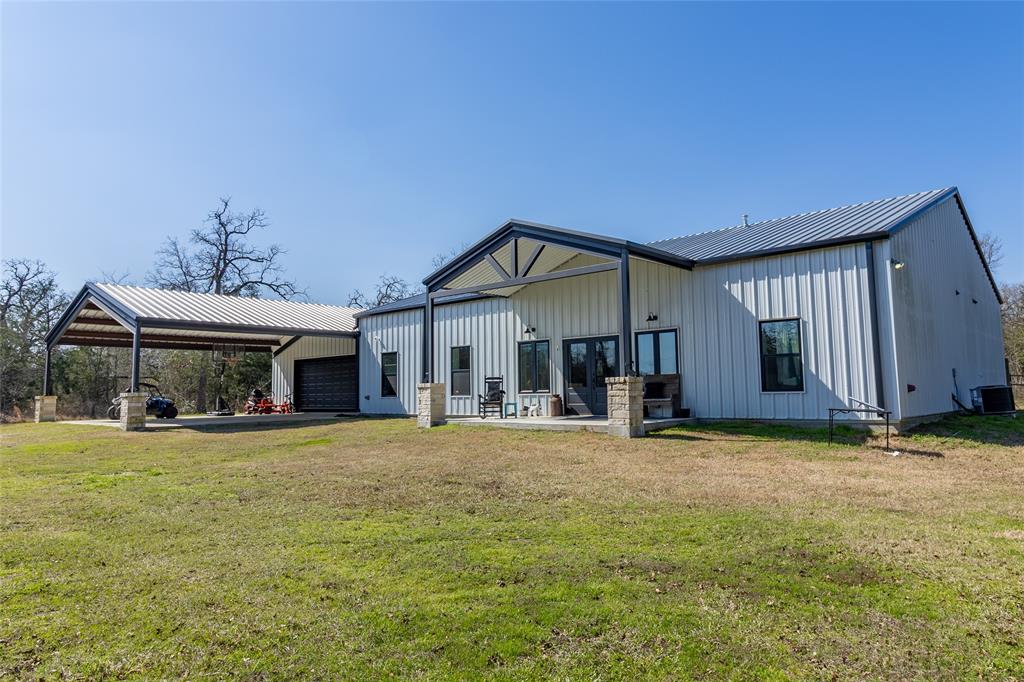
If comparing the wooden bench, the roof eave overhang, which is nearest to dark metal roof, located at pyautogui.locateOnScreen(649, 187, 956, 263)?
the roof eave overhang

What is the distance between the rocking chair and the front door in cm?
163

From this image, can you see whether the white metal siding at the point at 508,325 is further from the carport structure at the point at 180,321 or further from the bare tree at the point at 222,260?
the bare tree at the point at 222,260

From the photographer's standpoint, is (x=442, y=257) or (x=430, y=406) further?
(x=442, y=257)

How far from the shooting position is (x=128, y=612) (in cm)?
293

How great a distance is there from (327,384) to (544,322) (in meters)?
9.42

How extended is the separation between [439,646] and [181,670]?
3.39 feet

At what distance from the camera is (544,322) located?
A: 14.8 m

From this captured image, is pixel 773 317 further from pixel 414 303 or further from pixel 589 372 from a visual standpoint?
pixel 414 303

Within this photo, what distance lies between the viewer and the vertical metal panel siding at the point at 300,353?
19.9 m

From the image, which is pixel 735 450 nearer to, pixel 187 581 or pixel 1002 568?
pixel 1002 568

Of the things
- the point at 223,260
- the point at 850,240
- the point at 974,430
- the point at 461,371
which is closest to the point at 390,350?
the point at 461,371

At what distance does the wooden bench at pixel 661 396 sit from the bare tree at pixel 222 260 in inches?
1054

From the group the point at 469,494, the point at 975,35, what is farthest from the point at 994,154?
the point at 469,494

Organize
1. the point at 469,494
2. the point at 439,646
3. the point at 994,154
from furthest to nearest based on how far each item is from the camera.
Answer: the point at 994,154 < the point at 469,494 < the point at 439,646
